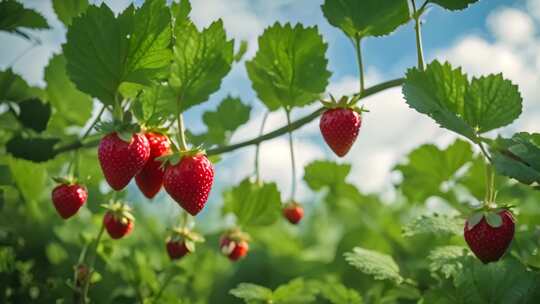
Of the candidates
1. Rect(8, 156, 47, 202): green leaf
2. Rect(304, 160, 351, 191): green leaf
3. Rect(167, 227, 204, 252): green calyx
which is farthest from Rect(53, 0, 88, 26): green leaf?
Rect(304, 160, 351, 191): green leaf

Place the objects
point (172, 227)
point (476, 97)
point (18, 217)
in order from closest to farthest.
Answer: point (476, 97) → point (172, 227) → point (18, 217)

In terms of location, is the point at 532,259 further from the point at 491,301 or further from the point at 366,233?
the point at 366,233

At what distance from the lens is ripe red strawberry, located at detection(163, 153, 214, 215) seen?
3.87ft

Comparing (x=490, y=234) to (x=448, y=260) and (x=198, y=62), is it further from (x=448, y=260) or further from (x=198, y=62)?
(x=198, y=62)

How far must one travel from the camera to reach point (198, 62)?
116cm

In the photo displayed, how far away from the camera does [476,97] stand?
1100 mm

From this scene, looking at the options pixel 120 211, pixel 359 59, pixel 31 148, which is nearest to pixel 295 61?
pixel 359 59

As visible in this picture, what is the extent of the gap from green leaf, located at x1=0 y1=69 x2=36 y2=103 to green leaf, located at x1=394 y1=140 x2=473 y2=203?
47.9 inches

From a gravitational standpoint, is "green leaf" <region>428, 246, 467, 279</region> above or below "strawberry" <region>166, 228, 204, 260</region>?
below

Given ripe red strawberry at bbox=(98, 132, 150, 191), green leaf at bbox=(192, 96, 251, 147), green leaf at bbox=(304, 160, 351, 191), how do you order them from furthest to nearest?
green leaf at bbox=(304, 160, 351, 191)
green leaf at bbox=(192, 96, 251, 147)
ripe red strawberry at bbox=(98, 132, 150, 191)

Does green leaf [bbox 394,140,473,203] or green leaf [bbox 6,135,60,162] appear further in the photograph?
green leaf [bbox 394,140,473,203]

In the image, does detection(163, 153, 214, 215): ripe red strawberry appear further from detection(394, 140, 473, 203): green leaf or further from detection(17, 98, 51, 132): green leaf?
detection(394, 140, 473, 203): green leaf

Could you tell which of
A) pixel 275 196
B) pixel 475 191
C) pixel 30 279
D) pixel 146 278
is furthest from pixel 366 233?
pixel 30 279

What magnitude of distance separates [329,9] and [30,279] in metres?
1.35
